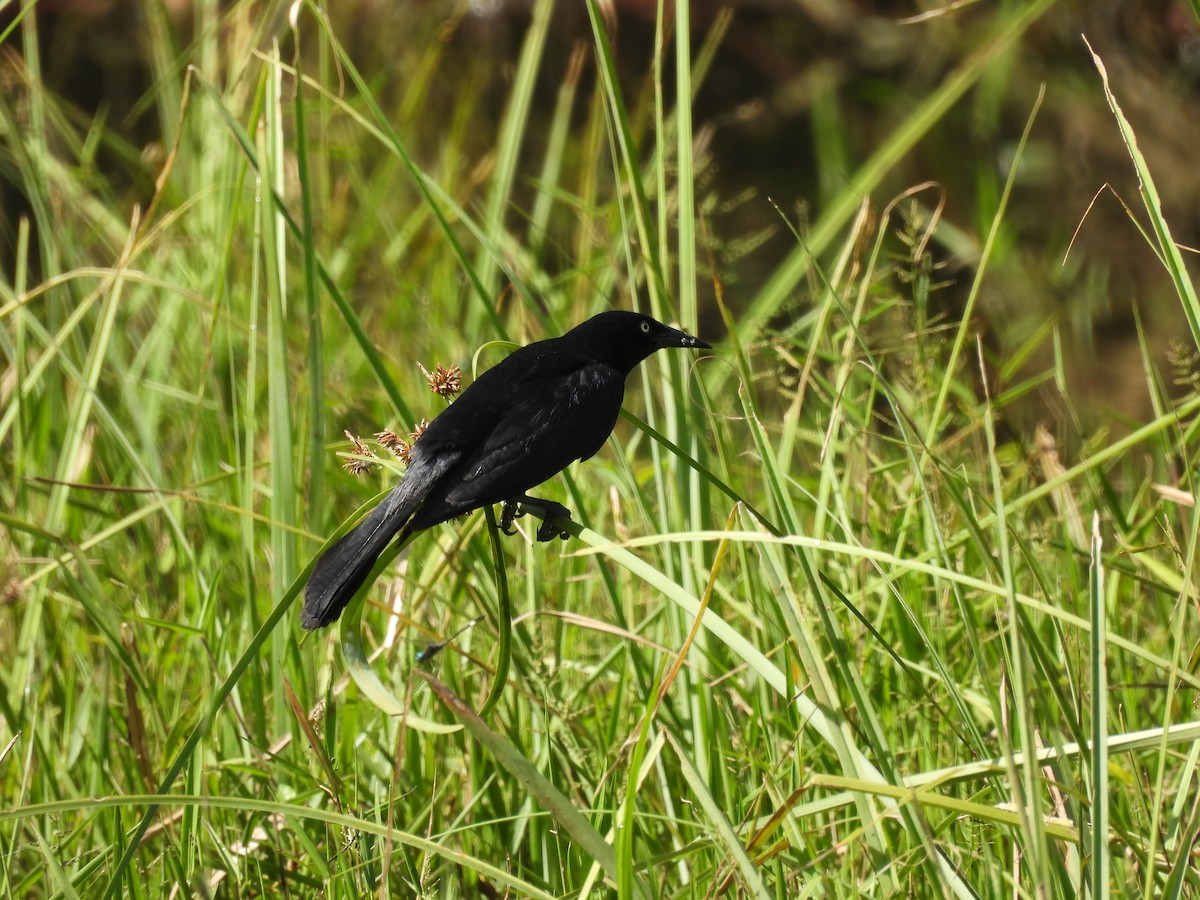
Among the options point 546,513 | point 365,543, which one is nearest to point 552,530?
point 546,513

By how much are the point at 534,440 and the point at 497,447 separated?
0.19ft

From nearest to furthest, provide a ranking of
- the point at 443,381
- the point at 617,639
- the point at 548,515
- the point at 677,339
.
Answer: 1. the point at 443,381
2. the point at 548,515
3. the point at 677,339
4. the point at 617,639

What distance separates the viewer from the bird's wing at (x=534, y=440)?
1.67 meters

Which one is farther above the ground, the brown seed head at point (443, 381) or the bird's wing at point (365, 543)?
the brown seed head at point (443, 381)

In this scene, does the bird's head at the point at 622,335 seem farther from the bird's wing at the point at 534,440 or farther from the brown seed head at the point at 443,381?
the brown seed head at the point at 443,381

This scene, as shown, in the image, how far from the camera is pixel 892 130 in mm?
7004

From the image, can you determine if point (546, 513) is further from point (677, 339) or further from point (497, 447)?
point (677, 339)

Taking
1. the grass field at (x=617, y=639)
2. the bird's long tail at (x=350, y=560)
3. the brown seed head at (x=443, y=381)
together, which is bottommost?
the grass field at (x=617, y=639)

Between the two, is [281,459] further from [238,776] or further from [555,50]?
[555,50]

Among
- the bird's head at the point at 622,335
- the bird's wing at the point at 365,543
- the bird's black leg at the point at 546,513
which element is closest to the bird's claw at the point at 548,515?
the bird's black leg at the point at 546,513

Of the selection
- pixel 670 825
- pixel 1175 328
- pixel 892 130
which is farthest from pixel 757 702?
pixel 892 130

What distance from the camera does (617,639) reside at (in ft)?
7.95

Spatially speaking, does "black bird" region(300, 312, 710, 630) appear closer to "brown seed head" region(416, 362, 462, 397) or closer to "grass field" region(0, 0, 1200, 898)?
"grass field" region(0, 0, 1200, 898)

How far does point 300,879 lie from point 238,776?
12.8 inches
